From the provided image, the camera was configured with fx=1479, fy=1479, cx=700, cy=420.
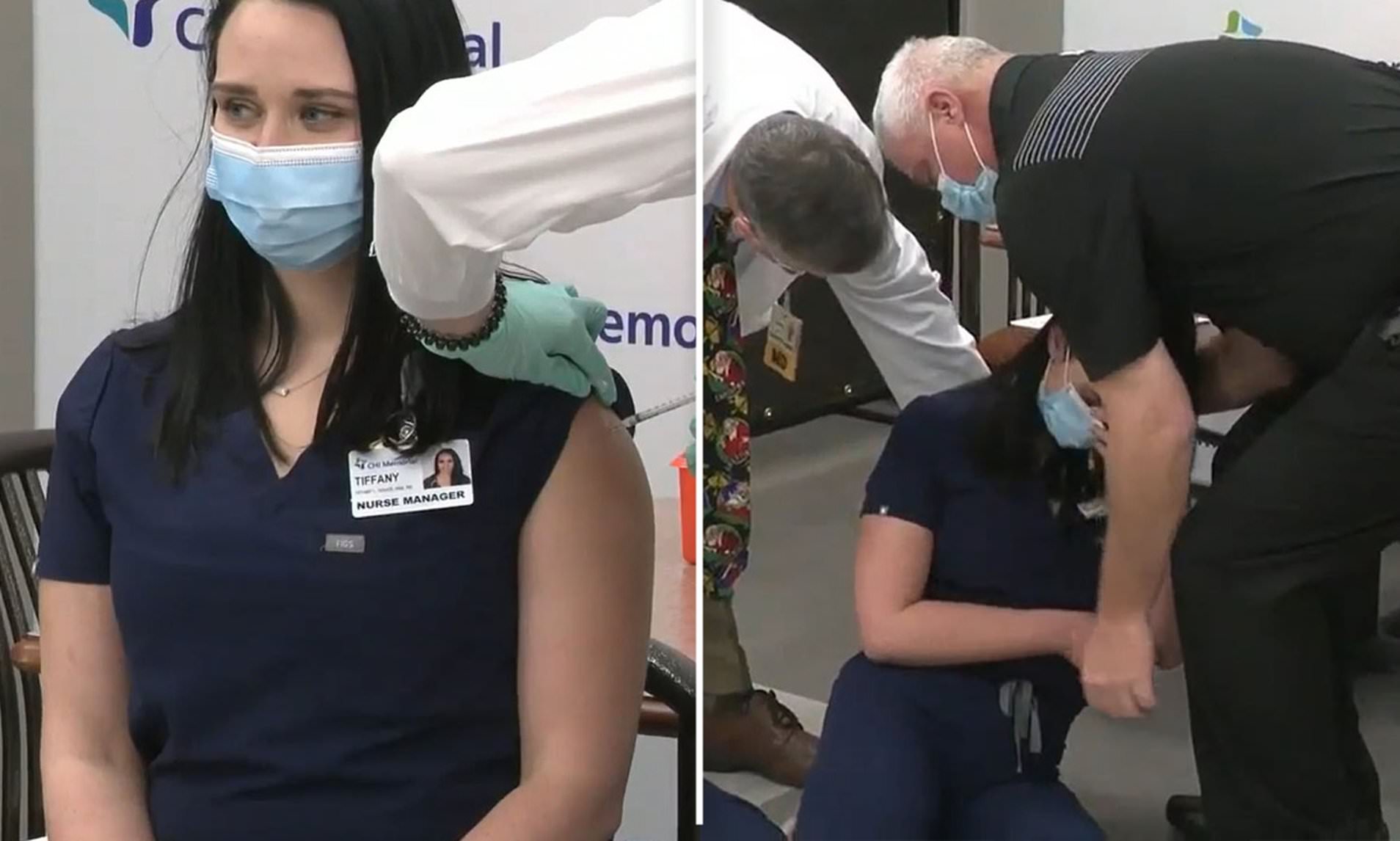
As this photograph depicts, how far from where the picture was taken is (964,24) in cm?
101

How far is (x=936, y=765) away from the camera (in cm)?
108

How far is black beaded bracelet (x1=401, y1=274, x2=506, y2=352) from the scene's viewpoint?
1.14 metres

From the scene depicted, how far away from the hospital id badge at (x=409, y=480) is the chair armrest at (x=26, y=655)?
28.1 inches

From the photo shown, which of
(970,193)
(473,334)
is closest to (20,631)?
(473,334)

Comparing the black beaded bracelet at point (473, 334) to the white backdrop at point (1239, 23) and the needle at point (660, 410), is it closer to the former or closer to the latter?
the needle at point (660, 410)

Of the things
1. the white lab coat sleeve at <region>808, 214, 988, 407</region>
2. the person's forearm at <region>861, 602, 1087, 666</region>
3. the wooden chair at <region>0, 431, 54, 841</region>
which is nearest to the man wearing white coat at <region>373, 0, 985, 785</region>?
the white lab coat sleeve at <region>808, 214, 988, 407</region>

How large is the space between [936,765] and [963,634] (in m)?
0.10

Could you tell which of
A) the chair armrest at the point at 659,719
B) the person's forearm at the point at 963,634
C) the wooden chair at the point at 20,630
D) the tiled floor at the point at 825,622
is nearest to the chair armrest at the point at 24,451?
the wooden chair at the point at 20,630

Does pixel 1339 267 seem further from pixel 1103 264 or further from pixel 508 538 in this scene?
pixel 508 538

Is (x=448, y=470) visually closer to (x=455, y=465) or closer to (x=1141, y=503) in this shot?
(x=455, y=465)

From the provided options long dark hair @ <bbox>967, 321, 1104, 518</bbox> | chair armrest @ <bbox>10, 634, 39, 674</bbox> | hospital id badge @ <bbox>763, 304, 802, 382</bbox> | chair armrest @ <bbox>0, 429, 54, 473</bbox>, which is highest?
hospital id badge @ <bbox>763, 304, 802, 382</bbox>

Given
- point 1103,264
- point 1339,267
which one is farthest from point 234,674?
point 1339,267

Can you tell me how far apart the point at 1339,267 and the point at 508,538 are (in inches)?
26.9

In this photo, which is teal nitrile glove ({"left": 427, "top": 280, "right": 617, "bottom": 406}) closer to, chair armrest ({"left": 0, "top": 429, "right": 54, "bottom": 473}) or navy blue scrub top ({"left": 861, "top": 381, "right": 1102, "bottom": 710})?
navy blue scrub top ({"left": 861, "top": 381, "right": 1102, "bottom": 710})
